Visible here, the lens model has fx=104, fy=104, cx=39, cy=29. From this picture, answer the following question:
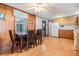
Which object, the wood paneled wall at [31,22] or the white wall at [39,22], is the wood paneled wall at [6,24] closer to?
the wood paneled wall at [31,22]

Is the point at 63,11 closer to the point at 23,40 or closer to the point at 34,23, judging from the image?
the point at 34,23

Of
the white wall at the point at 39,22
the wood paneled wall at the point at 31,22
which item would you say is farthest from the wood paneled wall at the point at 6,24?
the white wall at the point at 39,22

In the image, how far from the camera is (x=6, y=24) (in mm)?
3410

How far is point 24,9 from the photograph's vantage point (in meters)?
3.26

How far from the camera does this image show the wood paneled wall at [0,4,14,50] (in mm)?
3246

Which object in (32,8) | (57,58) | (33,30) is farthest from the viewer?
(33,30)

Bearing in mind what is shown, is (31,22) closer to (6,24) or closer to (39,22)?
(39,22)

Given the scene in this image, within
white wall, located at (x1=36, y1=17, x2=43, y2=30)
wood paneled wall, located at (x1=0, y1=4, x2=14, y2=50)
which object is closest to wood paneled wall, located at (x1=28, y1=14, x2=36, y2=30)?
white wall, located at (x1=36, y1=17, x2=43, y2=30)

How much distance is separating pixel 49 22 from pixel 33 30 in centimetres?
69

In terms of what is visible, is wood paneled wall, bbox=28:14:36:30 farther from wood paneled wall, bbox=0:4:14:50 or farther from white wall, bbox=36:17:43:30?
wood paneled wall, bbox=0:4:14:50

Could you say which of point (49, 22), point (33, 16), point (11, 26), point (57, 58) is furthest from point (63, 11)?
point (11, 26)

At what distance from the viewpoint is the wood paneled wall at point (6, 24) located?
325 cm

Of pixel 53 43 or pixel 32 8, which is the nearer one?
pixel 32 8

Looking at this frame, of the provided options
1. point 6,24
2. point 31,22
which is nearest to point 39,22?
point 31,22
